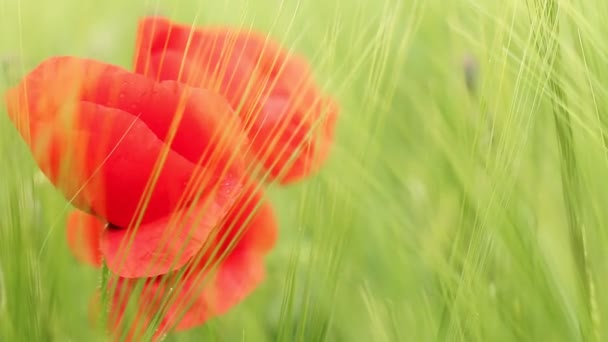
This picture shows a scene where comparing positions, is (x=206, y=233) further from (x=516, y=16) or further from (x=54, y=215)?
(x=516, y=16)

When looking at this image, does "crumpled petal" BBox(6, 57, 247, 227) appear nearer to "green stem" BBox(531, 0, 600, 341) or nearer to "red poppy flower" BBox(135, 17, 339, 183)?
"red poppy flower" BBox(135, 17, 339, 183)

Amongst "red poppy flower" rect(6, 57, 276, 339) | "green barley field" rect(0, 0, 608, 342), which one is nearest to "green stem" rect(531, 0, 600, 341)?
"green barley field" rect(0, 0, 608, 342)

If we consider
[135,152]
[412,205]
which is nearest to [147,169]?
[135,152]

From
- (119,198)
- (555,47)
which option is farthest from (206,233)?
(555,47)

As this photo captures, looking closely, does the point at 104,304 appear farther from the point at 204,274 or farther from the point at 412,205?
the point at 412,205

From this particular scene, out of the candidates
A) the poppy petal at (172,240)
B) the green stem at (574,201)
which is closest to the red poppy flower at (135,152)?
the poppy petal at (172,240)

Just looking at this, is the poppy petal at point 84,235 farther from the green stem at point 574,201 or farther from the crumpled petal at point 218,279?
the green stem at point 574,201
